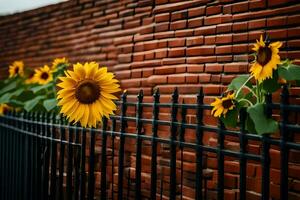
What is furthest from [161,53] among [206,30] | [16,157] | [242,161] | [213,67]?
[16,157]

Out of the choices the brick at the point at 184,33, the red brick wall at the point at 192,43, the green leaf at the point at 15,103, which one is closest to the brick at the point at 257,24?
the red brick wall at the point at 192,43

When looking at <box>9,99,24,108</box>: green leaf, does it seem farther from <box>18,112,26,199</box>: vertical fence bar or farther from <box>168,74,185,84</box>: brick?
<box>168,74,185,84</box>: brick

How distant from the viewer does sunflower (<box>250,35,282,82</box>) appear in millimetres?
1933

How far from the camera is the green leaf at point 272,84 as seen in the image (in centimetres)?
202

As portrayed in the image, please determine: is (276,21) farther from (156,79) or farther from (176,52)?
(156,79)

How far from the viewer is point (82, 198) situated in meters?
3.02

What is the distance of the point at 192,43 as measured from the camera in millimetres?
3174

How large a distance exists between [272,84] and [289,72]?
0.10 metres

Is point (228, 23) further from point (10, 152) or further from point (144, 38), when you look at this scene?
point (10, 152)

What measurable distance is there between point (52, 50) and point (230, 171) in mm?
4138

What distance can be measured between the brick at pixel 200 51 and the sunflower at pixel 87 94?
81 cm

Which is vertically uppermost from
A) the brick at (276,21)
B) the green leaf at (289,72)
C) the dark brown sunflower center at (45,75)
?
the brick at (276,21)

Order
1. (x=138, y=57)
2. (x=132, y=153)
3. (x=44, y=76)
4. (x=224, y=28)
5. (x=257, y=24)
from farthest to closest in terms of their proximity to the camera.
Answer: (x=44, y=76) < (x=138, y=57) < (x=132, y=153) < (x=224, y=28) < (x=257, y=24)

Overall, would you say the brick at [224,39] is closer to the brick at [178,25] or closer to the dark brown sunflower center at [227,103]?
the brick at [178,25]
